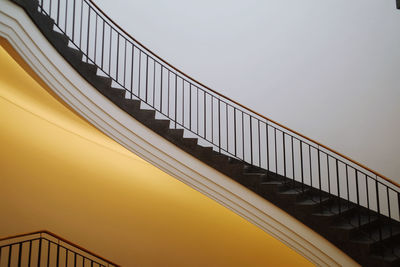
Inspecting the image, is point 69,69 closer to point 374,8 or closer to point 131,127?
point 131,127

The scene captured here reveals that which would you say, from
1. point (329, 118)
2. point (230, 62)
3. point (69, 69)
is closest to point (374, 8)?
point (329, 118)

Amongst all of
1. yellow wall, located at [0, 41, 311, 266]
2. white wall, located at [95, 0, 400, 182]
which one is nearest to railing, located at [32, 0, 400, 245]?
white wall, located at [95, 0, 400, 182]

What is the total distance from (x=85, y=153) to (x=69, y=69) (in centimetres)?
253

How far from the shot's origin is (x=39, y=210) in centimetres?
672

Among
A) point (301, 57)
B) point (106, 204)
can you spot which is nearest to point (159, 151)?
point (106, 204)

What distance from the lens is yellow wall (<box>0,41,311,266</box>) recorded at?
254 inches

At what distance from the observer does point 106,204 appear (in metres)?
7.29

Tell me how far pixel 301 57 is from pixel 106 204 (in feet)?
15.6

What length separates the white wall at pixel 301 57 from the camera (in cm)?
658

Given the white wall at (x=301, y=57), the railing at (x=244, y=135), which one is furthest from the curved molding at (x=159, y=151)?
the white wall at (x=301, y=57)

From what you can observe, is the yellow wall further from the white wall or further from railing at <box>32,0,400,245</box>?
the white wall

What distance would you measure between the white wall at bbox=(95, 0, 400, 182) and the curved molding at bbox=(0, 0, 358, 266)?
2309 millimetres

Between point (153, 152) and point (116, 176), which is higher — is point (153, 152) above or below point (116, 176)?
above

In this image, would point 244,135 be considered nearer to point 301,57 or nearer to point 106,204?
point 301,57
